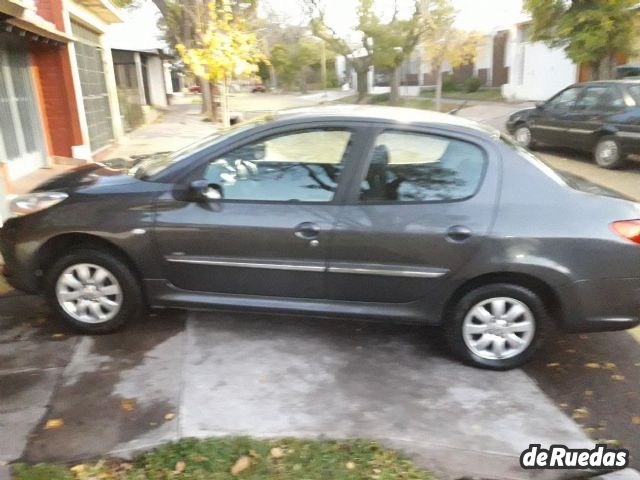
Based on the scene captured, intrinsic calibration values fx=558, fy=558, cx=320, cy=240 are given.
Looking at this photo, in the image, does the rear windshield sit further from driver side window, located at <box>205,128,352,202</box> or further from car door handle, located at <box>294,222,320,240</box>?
car door handle, located at <box>294,222,320,240</box>

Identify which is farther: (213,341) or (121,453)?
(213,341)

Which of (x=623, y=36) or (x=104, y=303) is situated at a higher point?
(x=623, y=36)

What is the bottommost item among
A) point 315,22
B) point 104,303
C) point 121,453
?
point 121,453

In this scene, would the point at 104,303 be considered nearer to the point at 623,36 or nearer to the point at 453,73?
the point at 623,36

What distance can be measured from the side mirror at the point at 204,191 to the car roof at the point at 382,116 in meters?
0.65

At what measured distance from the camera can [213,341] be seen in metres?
3.96

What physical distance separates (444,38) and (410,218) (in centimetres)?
2458

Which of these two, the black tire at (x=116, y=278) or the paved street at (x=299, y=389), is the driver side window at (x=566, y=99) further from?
the black tire at (x=116, y=278)

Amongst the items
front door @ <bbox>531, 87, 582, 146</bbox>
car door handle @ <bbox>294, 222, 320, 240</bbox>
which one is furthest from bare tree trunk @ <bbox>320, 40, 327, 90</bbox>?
car door handle @ <bbox>294, 222, 320, 240</bbox>

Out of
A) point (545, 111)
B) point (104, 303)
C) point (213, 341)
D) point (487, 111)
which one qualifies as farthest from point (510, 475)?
point (487, 111)

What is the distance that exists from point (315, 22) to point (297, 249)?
3067cm

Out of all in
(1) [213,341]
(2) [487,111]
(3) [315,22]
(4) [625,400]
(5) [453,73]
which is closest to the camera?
(4) [625,400]

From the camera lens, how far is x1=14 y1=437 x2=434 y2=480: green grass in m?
2.65

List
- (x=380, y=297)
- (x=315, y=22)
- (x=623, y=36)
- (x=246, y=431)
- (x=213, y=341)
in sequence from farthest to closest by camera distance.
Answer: (x=315, y=22) < (x=623, y=36) < (x=213, y=341) < (x=380, y=297) < (x=246, y=431)
